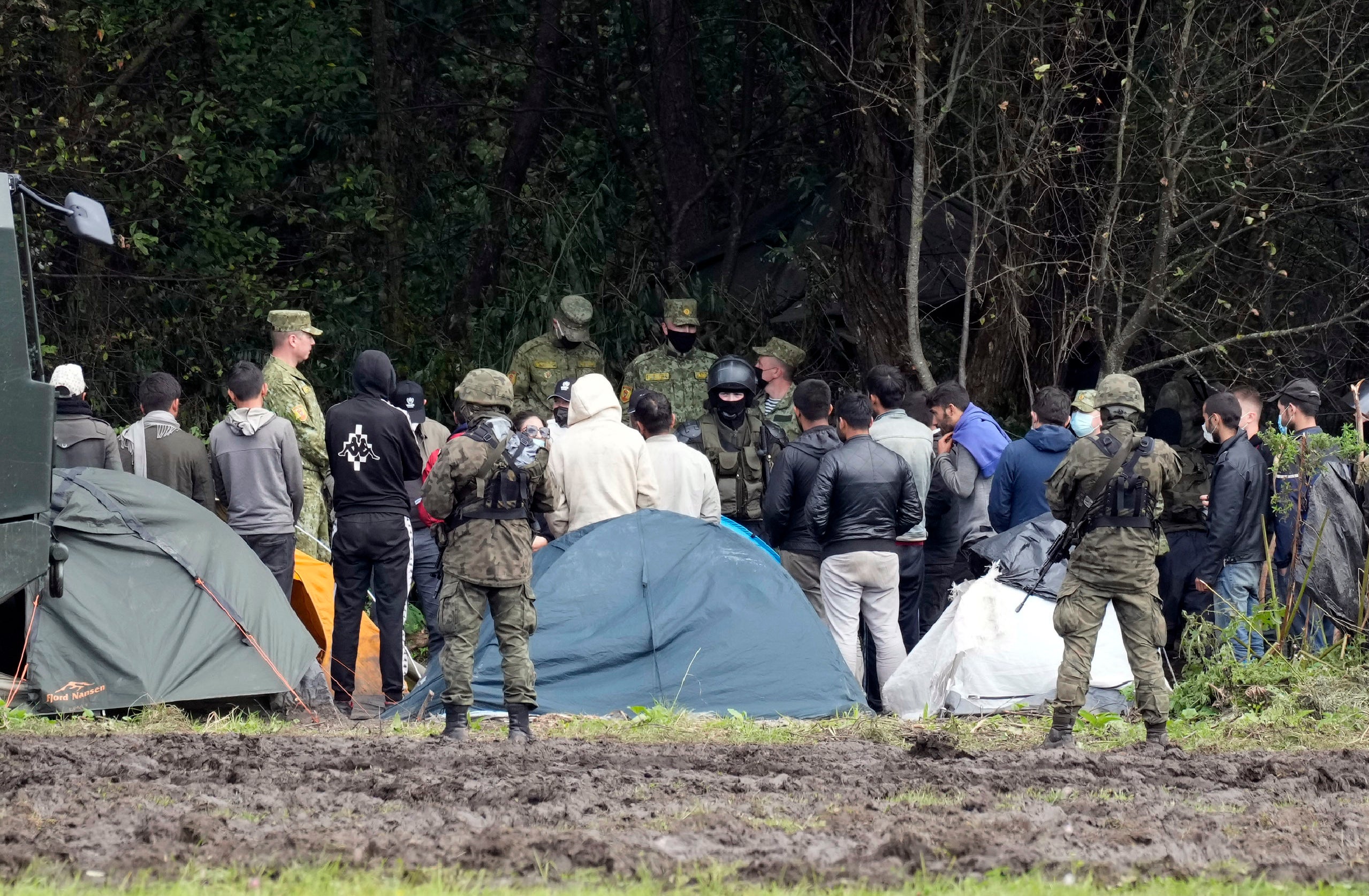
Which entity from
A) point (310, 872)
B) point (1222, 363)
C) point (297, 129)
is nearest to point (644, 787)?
point (310, 872)

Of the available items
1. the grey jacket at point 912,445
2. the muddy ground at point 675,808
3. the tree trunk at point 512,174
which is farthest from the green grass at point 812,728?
the tree trunk at point 512,174

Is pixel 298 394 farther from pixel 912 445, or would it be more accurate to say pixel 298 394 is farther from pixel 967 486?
pixel 967 486

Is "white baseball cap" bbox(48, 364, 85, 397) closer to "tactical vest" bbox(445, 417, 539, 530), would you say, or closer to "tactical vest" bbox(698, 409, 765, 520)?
"tactical vest" bbox(445, 417, 539, 530)

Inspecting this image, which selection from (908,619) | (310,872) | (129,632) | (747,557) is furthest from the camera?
(908,619)

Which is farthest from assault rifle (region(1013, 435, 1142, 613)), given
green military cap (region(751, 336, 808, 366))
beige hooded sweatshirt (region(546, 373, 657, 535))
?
green military cap (region(751, 336, 808, 366))

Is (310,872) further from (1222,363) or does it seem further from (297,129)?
→ (297,129)

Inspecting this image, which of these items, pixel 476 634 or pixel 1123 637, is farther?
pixel 1123 637

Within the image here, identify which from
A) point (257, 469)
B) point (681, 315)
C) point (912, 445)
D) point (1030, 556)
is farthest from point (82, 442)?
point (1030, 556)

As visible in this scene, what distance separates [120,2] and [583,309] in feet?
18.4

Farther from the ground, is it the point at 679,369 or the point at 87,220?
the point at 87,220

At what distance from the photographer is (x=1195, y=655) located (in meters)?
9.34

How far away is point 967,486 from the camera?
987 centimetres

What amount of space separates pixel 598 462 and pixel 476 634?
1456 millimetres

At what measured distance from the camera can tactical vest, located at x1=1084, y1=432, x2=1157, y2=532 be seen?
7.81 meters
